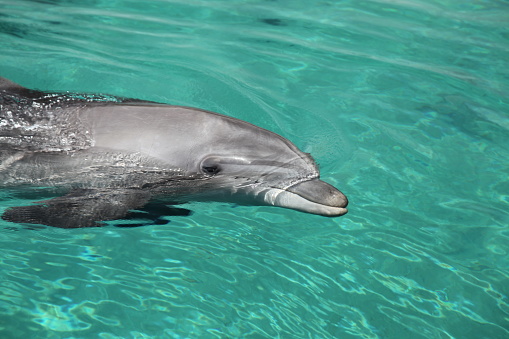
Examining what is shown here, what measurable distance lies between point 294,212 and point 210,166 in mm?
1331

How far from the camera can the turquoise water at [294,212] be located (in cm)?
444

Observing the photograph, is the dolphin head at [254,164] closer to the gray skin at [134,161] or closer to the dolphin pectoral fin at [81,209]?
the gray skin at [134,161]

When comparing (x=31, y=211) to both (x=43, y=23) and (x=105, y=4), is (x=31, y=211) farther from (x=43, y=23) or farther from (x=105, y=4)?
(x=105, y=4)

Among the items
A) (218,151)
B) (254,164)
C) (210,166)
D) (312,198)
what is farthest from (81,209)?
(312,198)

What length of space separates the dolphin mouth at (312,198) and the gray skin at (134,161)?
15 millimetres

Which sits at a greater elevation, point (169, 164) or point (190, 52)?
point (190, 52)

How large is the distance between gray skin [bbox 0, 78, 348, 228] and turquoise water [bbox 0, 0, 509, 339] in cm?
33

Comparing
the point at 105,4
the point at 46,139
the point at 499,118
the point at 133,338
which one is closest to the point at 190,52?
the point at 105,4

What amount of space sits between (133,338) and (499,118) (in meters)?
7.01

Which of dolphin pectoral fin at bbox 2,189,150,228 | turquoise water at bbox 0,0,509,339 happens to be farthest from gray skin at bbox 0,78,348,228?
turquoise water at bbox 0,0,509,339

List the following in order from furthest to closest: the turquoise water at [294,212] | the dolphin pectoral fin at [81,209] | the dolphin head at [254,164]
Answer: the dolphin head at [254,164]
the dolphin pectoral fin at [81,209]
the turquoise water at [294,212]

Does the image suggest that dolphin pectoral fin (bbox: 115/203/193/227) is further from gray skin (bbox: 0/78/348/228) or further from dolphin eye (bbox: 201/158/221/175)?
dolphin eye (bbox: 201/158/221/175)

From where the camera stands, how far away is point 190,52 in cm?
927

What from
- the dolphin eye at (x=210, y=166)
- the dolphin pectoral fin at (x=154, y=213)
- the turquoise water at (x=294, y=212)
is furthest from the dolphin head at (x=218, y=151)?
the turquoise water at (x=294, y=212)
